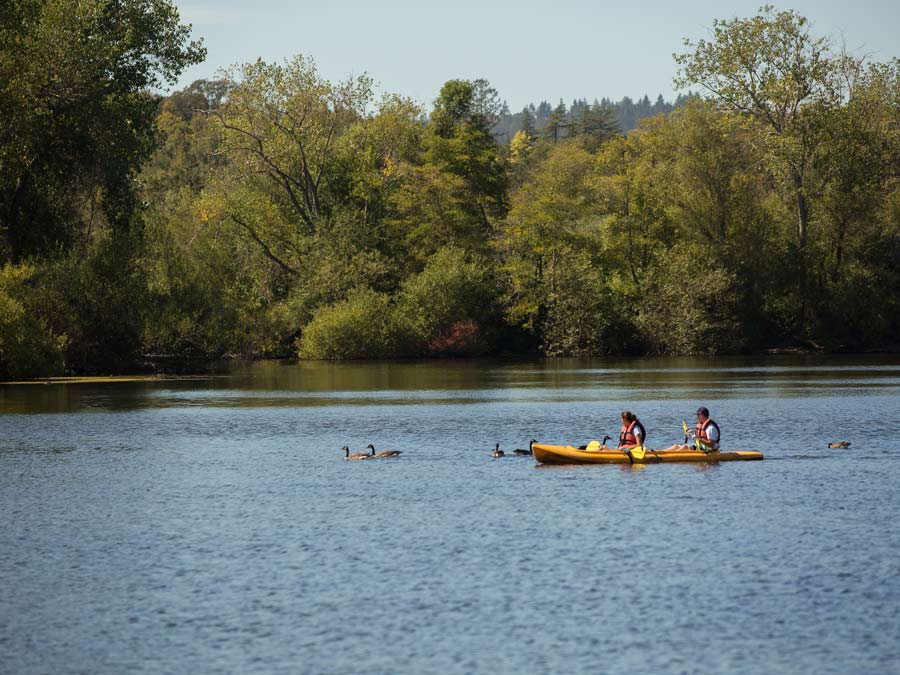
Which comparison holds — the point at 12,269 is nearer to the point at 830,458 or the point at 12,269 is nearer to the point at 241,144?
the point at 241,144

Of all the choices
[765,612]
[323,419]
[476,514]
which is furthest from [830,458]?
[323,419]

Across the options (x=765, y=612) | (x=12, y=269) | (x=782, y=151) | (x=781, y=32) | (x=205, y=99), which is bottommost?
(x=765, y=612)

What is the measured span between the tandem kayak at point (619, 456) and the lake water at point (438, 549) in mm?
391

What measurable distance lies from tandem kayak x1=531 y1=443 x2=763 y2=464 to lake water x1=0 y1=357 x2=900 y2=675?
0.39m

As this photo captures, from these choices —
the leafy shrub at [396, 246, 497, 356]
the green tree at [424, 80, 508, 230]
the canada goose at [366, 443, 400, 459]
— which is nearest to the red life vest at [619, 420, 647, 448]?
the canada goose at [366, 443, 400, 459]

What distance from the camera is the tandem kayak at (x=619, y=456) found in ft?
114

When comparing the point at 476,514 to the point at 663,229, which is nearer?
the point at 476,514

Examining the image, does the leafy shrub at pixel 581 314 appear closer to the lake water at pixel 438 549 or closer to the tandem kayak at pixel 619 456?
the lake water at pixel 438 549

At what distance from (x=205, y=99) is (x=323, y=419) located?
132952 mm

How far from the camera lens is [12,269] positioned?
63.0 meters

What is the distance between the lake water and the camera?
1777 centimetres

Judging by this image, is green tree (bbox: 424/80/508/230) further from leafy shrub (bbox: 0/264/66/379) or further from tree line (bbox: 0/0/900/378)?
leafy shrub (bbox: 0/264/66/379)

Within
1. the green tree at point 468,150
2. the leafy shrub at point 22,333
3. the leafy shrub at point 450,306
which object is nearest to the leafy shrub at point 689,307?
the leafy shrub at point 450,306

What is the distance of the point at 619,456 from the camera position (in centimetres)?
3472
